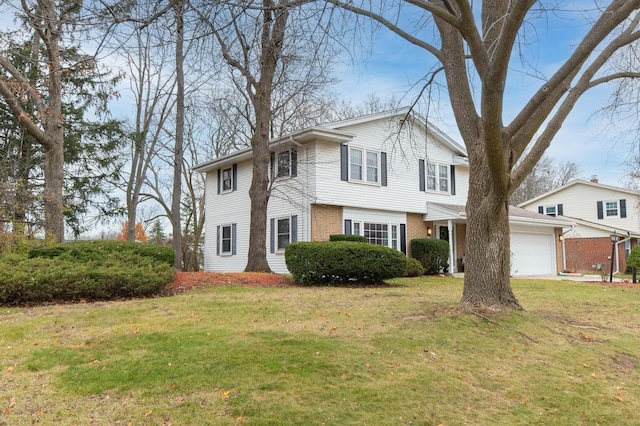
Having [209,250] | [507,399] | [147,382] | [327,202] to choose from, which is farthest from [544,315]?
[209,250]

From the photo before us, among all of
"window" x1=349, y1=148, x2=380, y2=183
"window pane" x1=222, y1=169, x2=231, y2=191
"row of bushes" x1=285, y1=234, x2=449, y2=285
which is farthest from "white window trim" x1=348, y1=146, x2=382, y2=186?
"window pane" x1=222, y1=169, x2=231, y2=191

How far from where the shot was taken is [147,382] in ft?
13.5

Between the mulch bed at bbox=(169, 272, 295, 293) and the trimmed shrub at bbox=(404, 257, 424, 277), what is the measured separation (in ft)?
17.6

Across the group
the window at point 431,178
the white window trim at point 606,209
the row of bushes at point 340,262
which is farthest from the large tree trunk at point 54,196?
the white window trim at point 606,209

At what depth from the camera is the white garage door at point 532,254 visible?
822 inches

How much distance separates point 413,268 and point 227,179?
898 centimetres

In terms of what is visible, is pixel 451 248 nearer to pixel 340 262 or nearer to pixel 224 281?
pixel 340 262

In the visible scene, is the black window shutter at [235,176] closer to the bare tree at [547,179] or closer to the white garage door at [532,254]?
the white garage door at [532,254]

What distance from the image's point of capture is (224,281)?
1116cm

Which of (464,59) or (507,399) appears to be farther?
(464,59)

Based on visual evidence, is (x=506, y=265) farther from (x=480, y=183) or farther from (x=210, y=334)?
(x=210, y=334)

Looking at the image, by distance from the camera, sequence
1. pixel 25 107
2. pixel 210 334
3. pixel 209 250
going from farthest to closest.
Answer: pixel 209 250, pixel 25 107, pixel 210 334

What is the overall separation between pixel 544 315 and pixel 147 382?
6.07 m

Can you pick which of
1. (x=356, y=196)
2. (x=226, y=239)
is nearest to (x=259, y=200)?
(x=356, y=196)
